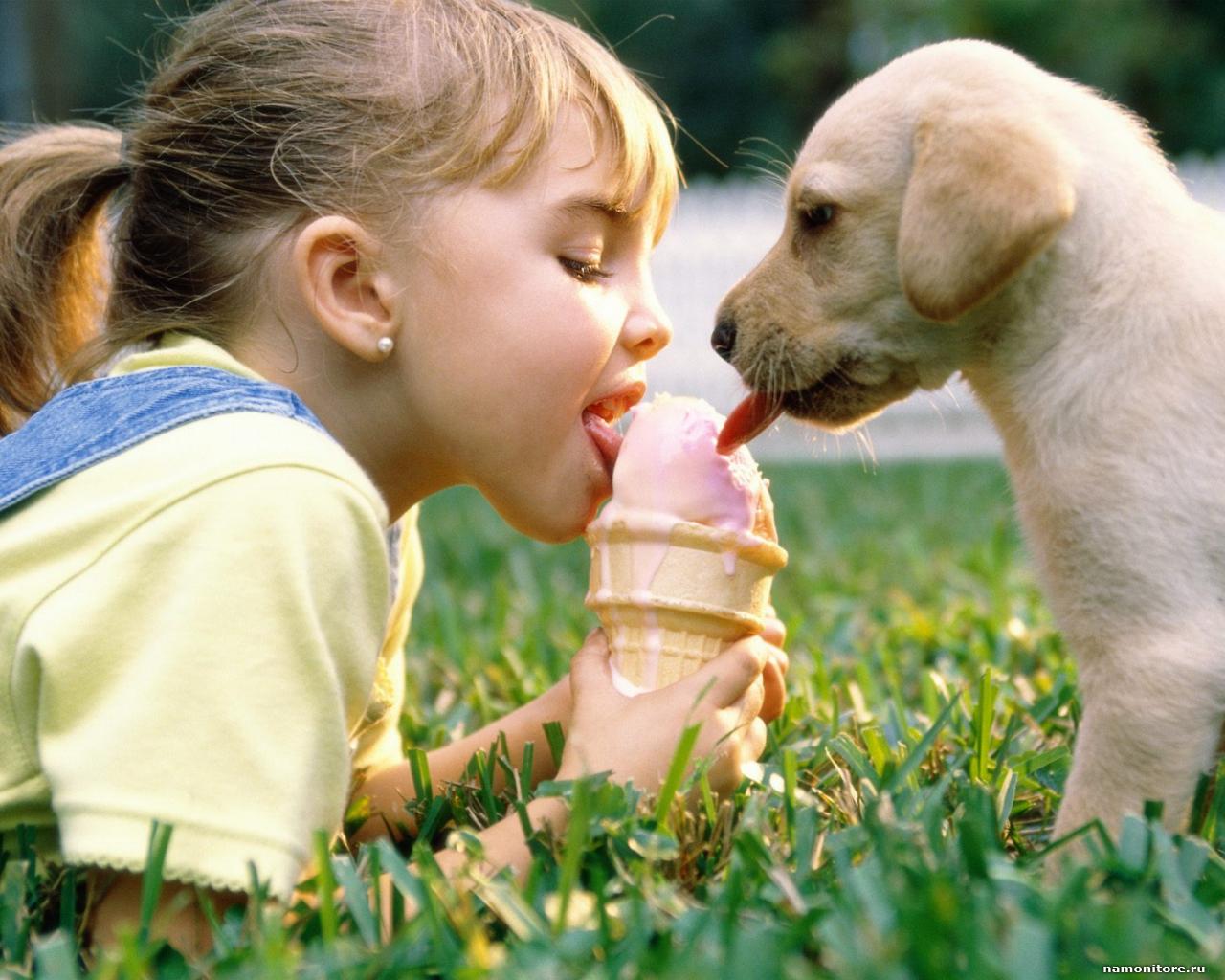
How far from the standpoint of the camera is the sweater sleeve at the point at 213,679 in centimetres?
210

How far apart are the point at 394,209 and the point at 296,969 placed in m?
1.53

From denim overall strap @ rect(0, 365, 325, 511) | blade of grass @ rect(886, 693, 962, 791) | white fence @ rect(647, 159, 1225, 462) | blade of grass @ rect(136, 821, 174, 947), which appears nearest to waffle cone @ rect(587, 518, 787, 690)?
blade of grass @ rect(886, 693, 962, 791)

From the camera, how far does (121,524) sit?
7.42 ft

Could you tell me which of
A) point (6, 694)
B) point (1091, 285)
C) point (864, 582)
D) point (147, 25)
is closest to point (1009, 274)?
point (1091, 285)

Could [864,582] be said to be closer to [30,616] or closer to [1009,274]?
[1009,274]

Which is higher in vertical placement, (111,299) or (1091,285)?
(1091,285)

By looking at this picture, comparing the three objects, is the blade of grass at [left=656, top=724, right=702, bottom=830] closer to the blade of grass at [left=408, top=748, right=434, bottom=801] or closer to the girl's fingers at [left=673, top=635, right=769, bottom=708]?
the girl's fingers at [left=673, top=635, right=769, bottom=708]

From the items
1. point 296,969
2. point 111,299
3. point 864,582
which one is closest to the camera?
point 296,969

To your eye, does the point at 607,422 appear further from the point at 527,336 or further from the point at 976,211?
the point at 976,211

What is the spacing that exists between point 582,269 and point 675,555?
0.62 meters

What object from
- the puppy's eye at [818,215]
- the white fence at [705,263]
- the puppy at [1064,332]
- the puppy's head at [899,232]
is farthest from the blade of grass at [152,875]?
the white fence at [705,263]

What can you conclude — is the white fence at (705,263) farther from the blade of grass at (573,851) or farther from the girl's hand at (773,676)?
the blade of grass at (573,851)

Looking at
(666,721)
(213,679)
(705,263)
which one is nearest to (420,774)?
(666,721)

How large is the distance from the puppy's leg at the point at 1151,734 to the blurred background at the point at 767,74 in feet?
3.39
